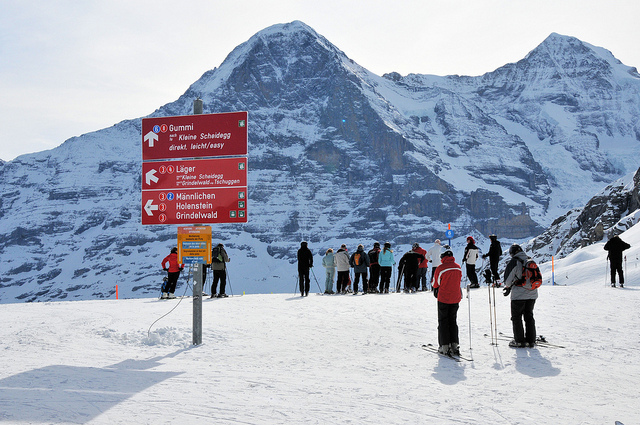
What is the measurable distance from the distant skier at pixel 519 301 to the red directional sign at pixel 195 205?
4803 millimetres

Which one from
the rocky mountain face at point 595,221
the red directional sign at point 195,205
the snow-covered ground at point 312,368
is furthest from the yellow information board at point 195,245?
the rocky mountain face at point 595,221

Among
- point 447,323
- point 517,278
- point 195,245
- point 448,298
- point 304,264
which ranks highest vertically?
point 195,245

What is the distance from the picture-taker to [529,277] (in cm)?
1005

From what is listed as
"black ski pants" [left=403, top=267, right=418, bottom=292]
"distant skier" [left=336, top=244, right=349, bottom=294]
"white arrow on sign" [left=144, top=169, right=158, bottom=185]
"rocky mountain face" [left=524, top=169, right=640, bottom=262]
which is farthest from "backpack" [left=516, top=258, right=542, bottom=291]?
"rocky mountain face" [left=524, top=169, right=640, bottom=262]

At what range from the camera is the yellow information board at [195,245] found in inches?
428

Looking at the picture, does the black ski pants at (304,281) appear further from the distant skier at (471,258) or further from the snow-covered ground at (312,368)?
the distant skier at (471,258)

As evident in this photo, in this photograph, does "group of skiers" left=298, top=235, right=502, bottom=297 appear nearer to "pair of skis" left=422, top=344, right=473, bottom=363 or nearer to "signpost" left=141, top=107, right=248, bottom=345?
"signpost" left=141, top=107, right=248, bottom=345

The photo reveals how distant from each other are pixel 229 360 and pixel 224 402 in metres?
2.76

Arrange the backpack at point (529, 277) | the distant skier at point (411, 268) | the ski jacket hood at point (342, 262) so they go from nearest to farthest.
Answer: the backpack at point (529, 277), the distant skier at point (411, 268), the ski jacket hood at point (342, 262)

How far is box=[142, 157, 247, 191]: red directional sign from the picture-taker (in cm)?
1081

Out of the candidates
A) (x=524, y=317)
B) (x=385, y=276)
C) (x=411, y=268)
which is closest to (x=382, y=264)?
(x=385, y=276)

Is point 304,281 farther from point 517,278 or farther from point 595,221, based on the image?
point 595,221

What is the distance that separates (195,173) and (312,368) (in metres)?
4.30

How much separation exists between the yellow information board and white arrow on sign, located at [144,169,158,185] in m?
1.04
